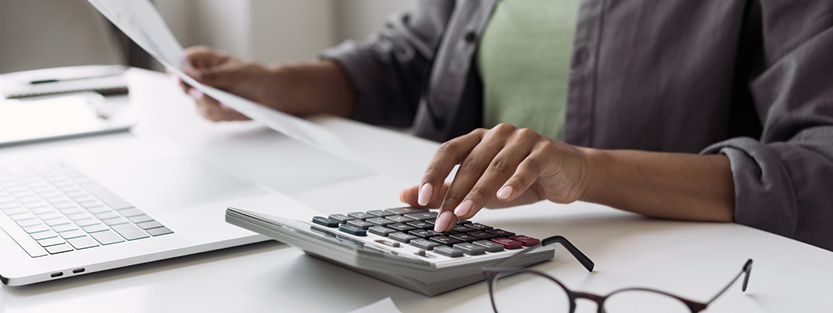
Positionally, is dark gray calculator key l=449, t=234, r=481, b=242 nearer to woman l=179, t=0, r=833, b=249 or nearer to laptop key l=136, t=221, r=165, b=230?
woman l=179, t=0, r=833, b=249

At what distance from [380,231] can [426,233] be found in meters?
0.03

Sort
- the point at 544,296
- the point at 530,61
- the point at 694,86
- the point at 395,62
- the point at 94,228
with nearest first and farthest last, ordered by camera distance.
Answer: the point at 544,296
the point at 94,228
the point at 694,86
the point at 530,61
the point at 395,62

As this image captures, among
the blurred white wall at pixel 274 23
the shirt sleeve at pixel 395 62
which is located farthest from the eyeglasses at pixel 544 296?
the blurred white wall at pixel 274 23

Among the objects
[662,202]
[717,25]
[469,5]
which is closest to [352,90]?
[469,5]

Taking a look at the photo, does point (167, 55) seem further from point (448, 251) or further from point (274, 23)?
point (274, 23)

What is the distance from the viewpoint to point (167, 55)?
3.09ft

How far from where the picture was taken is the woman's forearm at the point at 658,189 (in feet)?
2.20

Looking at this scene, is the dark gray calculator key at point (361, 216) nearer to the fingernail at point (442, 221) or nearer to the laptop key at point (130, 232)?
→ the fingernail at point (442, 221)

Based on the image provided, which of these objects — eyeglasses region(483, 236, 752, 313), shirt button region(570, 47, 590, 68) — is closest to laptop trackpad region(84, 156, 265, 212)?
eyeglasses region(483, 236, 752, 313)

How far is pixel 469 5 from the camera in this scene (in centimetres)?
119

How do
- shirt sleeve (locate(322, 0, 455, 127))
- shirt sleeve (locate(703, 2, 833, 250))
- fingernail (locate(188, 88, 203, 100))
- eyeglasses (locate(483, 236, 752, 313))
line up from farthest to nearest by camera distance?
shirt sleeve (locate(322, 0, 455, 127)) < fingernail (locate(188, 88, 203, 100)) < shirt sleeve (locate(703, 2, 833, 250)) < eyeglasses (locate(483, 236, 752, 313))

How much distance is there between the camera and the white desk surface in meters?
0.50

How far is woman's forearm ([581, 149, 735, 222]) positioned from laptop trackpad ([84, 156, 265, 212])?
0.32 meters

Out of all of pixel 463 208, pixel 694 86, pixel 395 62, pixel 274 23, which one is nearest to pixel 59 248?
pixel 463 208
